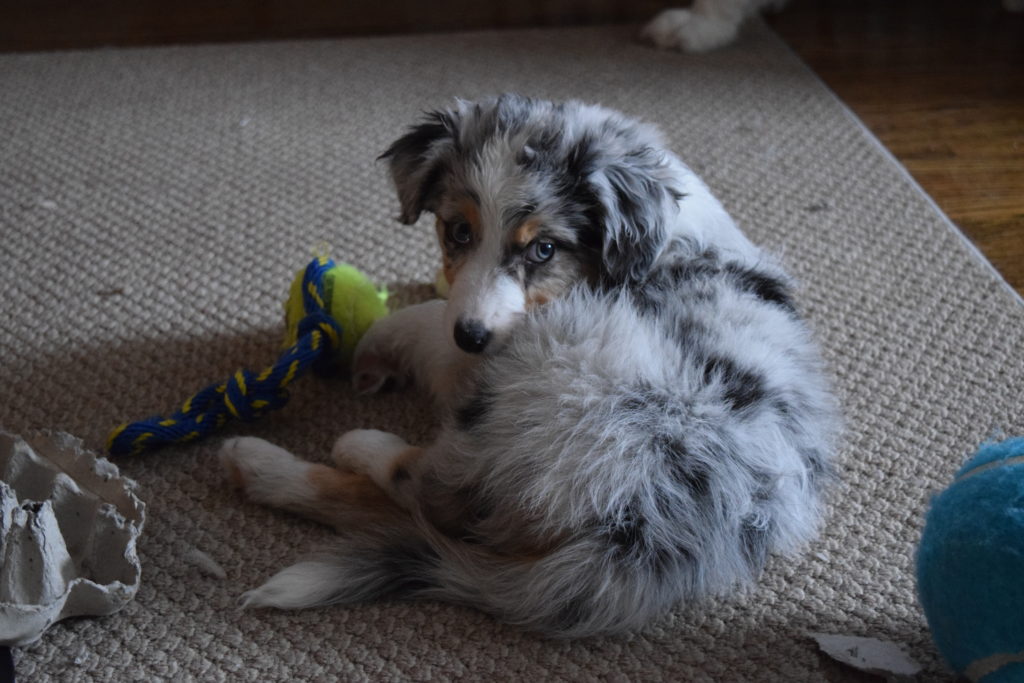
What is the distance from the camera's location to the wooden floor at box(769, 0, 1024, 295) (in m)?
2.63

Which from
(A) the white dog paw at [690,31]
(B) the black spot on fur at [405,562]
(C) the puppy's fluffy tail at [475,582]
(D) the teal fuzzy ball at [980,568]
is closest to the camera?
(D) the teal fuzzy ball at [980,568]

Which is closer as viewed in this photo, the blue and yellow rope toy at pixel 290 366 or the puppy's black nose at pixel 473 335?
the puppy's black nose at pixel 473 335

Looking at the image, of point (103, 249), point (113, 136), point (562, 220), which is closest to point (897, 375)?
point (562, 220)

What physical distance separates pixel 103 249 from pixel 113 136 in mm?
590

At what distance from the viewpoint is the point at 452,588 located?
1524 mm

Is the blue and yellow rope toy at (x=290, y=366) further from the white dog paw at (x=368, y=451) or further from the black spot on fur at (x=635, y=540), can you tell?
the black spot on fur at (x=635, y=540)

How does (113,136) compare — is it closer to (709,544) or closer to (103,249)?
(103,249)

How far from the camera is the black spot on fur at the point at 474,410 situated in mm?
1568

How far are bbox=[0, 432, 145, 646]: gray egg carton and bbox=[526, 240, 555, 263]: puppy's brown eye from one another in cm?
71

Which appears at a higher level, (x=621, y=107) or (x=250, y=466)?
(x=621, y=107)

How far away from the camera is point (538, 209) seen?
5.51 ft

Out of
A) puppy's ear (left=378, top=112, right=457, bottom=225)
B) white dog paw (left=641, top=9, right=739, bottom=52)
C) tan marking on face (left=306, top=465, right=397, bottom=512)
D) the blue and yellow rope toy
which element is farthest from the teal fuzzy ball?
white dog paw (left=641, top=9, right=739, bottom=52)

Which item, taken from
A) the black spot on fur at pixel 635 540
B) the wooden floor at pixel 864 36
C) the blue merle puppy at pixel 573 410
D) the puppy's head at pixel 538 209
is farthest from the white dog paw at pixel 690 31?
the black spot on fur at pixel 635 540

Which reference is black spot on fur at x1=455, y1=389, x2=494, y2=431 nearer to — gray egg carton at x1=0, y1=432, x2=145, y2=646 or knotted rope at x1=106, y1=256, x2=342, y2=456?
knotted rope at x1=106, y1=256, x2=342, y2=456
